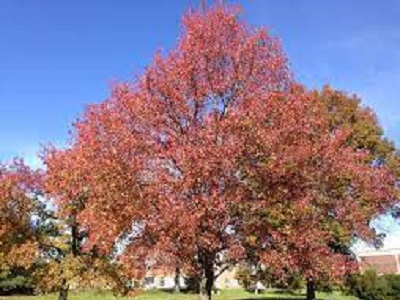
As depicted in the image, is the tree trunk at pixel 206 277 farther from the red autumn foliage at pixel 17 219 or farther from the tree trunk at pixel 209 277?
the red autumn foliage at pixel 17 219

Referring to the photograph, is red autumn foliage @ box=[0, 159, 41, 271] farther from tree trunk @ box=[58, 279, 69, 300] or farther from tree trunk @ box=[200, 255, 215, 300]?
tree trunk @ box=[200, 255, 215, 300]

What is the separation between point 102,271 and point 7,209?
6.94m

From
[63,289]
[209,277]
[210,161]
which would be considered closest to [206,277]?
[209,277]

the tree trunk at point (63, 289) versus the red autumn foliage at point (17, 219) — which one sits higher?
the red autumn foliage at point (17, 219)

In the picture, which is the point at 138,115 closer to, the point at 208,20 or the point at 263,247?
the point at 208,20

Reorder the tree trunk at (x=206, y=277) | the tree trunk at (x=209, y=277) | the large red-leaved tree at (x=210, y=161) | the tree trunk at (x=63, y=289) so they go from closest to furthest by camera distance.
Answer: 1. the large red-leaved tree at (x=210, y=161)
2. the tree trunk at (x=206, y=277)
3. the tree trunk at (x=209, y=277)
4. the tree trunk at (x=63, y=289)

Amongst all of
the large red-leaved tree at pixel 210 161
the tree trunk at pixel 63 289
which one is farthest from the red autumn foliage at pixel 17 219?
the large red-leaved tree at pixel 210 161

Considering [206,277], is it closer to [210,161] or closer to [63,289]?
[210,161]

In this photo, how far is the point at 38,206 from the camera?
113 ft

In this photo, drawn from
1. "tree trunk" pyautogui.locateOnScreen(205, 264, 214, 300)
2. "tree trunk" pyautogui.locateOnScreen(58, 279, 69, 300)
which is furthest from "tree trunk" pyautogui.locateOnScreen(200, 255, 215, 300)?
"tree trunk" pyautogui.locateOnScreen(58, 279, 69, 300)

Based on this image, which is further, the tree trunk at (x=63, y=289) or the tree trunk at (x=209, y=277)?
the tree trunk at (x=63, y=289)

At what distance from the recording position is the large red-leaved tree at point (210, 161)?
18625 mm

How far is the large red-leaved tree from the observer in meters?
18.6

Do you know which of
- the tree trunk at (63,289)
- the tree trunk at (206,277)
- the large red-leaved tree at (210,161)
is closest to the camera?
the large red-leaved tree at (210,161)
